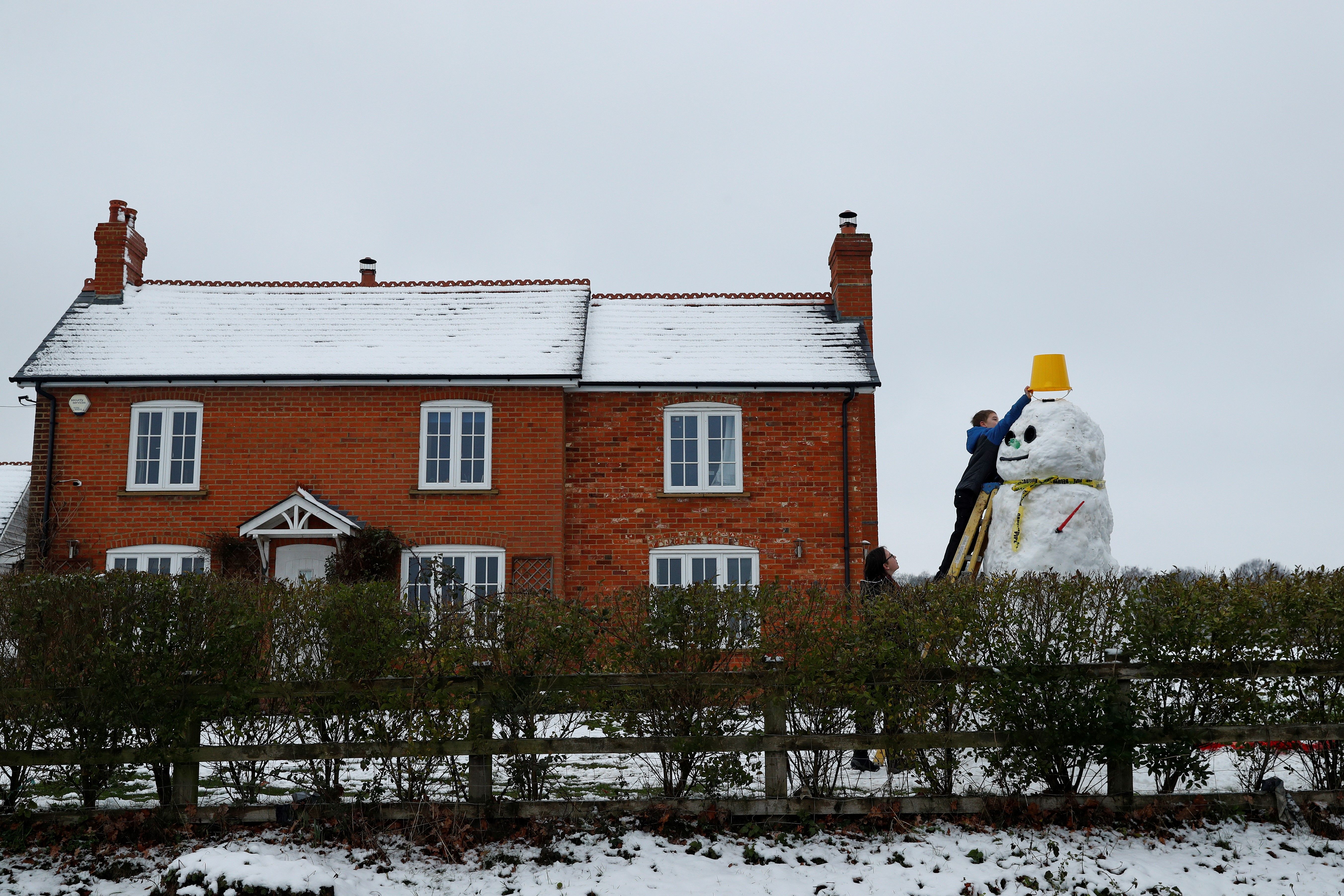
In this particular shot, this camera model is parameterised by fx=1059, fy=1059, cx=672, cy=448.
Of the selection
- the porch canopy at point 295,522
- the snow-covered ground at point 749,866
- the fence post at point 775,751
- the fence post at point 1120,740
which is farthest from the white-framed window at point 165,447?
the fence post at point 1120,740

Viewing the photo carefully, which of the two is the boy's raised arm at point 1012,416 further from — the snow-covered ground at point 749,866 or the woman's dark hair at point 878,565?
the snow-covered ground at point 749,866

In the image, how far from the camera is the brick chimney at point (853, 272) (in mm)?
19641

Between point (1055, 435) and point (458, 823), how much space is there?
21.4 feet

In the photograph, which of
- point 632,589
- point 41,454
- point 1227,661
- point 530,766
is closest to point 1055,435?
point 1227,661

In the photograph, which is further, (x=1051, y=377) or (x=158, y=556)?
(x=158, y=556)

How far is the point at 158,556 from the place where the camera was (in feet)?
57.0

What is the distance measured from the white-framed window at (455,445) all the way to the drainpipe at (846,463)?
595cm

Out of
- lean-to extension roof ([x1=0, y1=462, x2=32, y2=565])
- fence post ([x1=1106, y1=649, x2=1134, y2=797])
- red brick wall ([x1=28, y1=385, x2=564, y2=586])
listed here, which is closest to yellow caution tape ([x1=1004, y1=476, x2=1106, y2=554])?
fence post ([x1=1106, y1=649, x2=1134, y2=797])

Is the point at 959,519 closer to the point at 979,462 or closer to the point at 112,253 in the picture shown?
the point at 979,462

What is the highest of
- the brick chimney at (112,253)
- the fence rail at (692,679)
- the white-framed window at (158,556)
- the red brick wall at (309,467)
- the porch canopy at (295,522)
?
the brick chimney at (112,253)

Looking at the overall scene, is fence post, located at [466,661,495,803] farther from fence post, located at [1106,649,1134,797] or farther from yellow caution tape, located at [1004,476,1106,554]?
yellow caution tape, located at [1004,476,1106,554]

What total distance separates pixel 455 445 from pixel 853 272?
8.01 metres

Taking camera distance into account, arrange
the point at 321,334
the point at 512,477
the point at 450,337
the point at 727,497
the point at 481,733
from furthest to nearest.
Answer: the point at 321,334
the point at 450,337
the point at 727,497
the point at 512,477
the point at 481,733

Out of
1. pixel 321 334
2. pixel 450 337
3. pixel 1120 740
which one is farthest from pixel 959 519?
pixel 321 334
